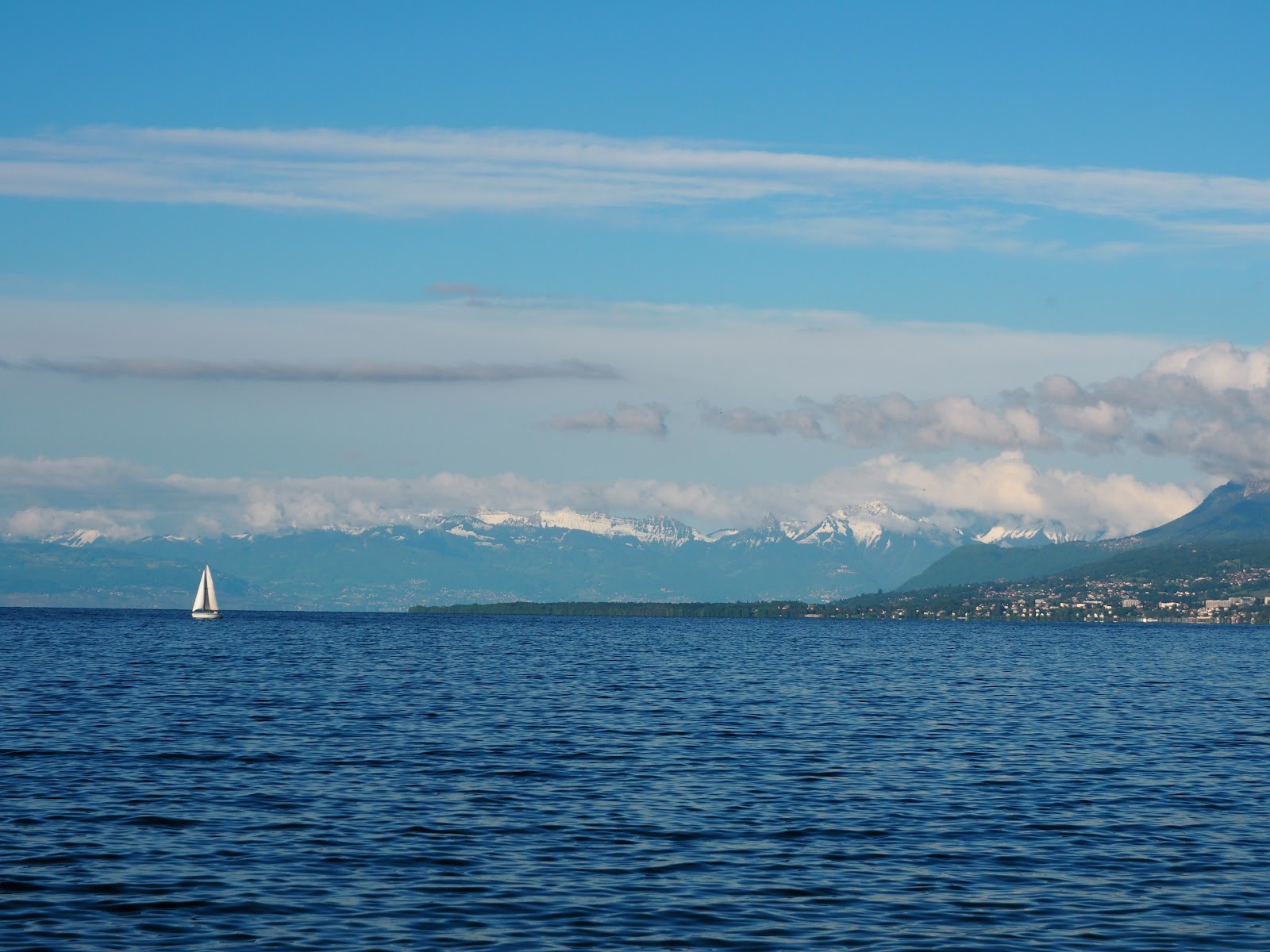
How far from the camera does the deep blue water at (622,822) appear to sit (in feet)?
96.7

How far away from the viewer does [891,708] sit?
3169 inches

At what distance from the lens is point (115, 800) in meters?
43.0

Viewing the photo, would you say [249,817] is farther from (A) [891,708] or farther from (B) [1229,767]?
(A) [891,708]

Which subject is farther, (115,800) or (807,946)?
(115,800)

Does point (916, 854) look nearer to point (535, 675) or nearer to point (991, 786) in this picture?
point (991, 786)

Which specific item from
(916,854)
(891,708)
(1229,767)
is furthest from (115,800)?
(891,708)

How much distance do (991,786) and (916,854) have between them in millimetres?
13057

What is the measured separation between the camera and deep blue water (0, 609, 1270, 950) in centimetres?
2947

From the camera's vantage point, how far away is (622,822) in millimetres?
40781

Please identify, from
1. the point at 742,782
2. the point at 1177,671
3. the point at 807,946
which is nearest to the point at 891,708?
the point at 742,782

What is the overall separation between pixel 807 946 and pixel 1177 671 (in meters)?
114

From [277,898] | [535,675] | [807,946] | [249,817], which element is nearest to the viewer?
[807,946]

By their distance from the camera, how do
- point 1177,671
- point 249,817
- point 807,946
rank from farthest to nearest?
1. point 1177,671
2. point 249,817
3. point 807,946

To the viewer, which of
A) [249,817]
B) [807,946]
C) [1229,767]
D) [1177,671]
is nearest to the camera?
[807,946]
